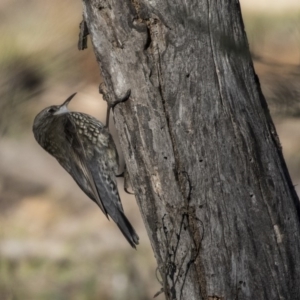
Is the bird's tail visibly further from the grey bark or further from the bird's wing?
the grey bark

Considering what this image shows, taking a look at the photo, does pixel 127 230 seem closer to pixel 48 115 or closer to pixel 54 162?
pixel 48 115

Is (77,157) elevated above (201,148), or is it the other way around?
(77,157)

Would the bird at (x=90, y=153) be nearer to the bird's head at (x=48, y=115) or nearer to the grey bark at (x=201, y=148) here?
the bird's head at (x=48, y=115)

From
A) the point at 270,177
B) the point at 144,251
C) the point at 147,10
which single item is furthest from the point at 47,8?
the point at 144,251

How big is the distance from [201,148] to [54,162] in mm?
5230

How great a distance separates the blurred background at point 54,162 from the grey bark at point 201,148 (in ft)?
0.54

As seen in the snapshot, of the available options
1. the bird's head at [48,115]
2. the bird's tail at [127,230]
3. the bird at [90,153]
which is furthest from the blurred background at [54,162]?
the bird's tail at [127,230]

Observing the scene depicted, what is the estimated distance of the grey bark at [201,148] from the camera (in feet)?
9.87

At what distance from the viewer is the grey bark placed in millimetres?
3010

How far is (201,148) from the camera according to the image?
3.05 m

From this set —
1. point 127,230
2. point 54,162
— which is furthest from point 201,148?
point 54,162

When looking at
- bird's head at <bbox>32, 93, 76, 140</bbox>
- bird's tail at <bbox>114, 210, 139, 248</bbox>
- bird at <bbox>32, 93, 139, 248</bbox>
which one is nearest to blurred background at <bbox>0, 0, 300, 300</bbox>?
bird's head at <bbox>32, 93, 76, 140</bbox>

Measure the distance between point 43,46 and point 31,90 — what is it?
16cm

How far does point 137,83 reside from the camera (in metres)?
3.08
